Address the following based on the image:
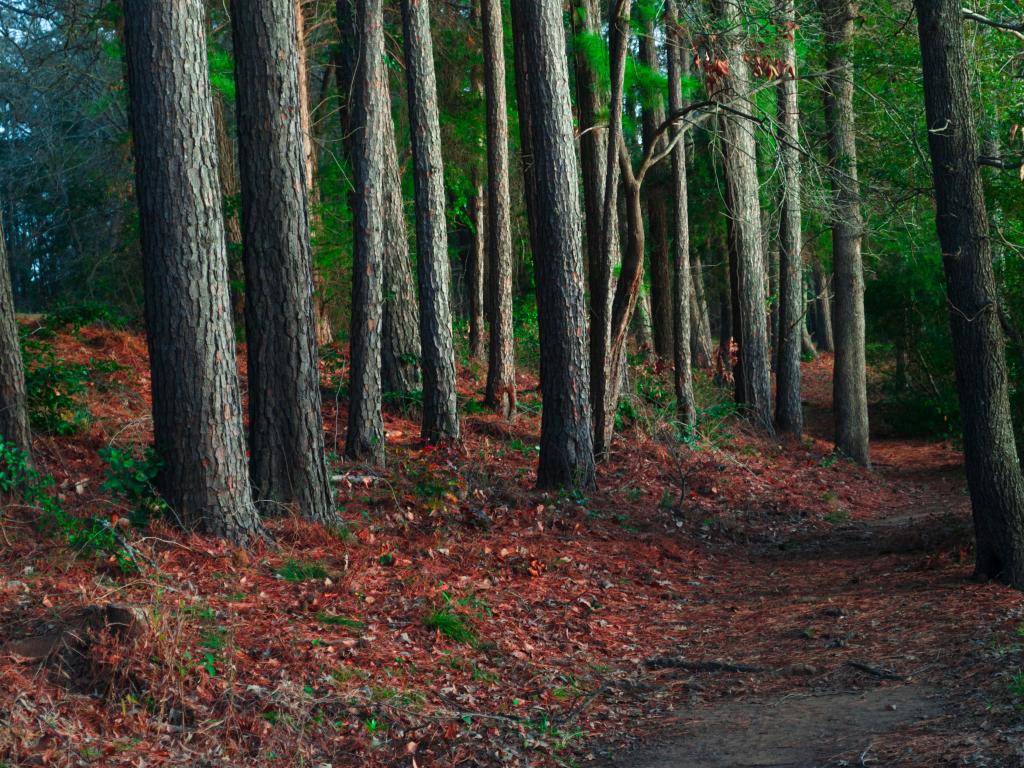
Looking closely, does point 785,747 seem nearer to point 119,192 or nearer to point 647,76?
point 647,76

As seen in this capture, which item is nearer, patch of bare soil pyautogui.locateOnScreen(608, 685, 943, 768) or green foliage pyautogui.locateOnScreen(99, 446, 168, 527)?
patch of bare soil pyautogui.locateOnScreen(608, 685, 943, 768)

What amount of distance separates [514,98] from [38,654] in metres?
18.1

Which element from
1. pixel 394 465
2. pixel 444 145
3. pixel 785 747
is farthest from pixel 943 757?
pixel 444 145

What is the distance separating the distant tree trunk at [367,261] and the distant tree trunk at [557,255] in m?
2.01

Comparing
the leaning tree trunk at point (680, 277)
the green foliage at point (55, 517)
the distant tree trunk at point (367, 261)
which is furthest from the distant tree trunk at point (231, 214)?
the green foliage at point (55, 517)

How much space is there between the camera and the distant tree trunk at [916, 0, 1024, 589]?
26.1ft

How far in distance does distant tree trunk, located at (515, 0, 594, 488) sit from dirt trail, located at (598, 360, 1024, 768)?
2.20 metres

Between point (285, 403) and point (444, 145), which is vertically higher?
point (444, 145)

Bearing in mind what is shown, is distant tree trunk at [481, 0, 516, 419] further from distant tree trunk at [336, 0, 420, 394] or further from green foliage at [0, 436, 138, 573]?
green foliage at [0, 436, 138, 573]

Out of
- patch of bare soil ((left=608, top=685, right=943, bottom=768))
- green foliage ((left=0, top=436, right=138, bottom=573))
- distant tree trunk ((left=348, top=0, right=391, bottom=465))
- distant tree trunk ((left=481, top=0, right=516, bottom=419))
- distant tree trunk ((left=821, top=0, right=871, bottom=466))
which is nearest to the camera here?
patch of bare soil ((left=608, top=685, right=943, bottom=768))

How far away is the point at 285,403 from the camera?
8773mm

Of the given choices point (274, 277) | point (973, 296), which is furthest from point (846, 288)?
point (274, 277)

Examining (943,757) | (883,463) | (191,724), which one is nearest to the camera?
(943,757)

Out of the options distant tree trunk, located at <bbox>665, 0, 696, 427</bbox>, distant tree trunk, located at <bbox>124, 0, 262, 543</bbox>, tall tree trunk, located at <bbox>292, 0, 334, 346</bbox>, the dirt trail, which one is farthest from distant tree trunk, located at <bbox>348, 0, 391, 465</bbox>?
distant tree trunk, located at <bbox>665, 0, 696, 427</bbox>
